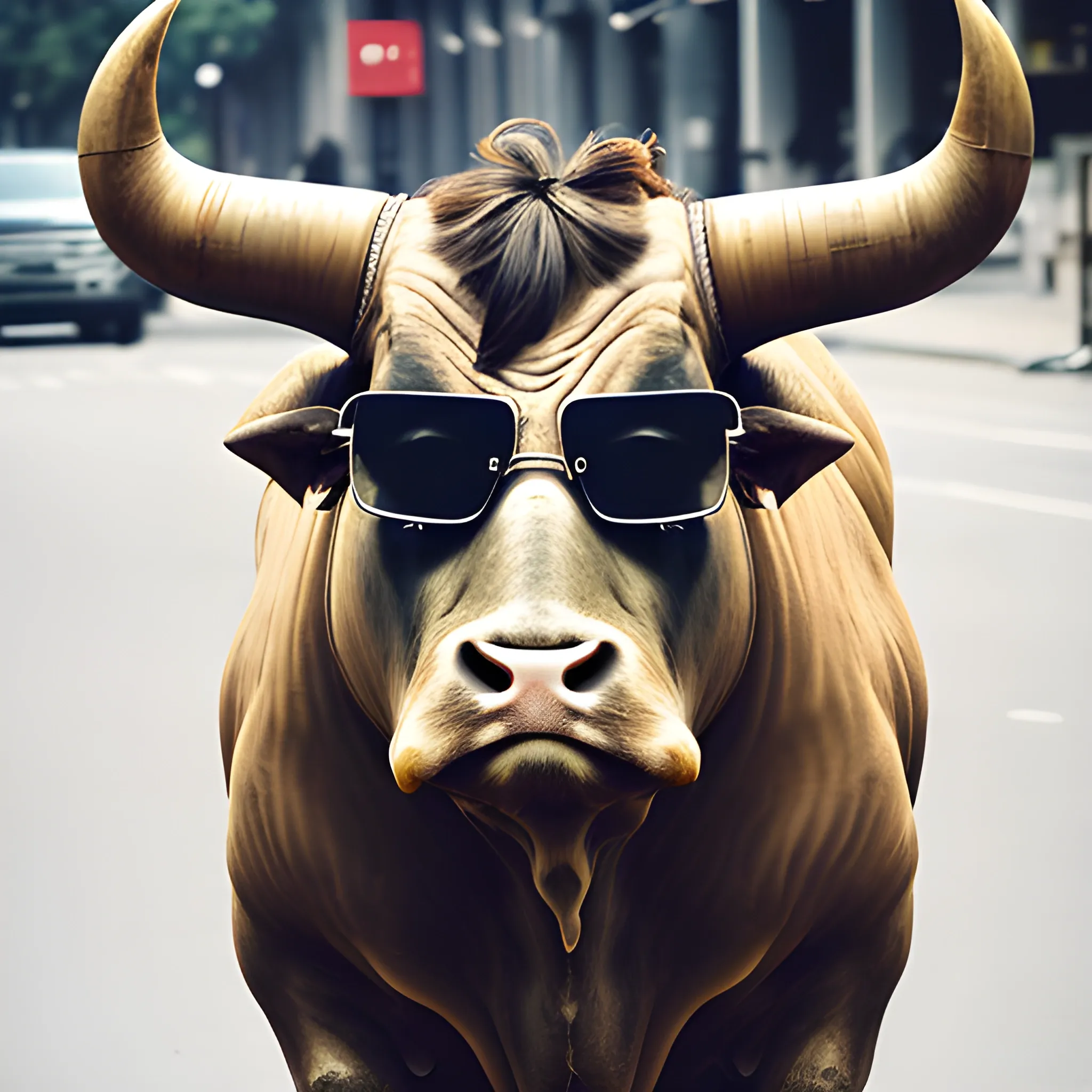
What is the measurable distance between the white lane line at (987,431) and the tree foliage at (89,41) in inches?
1176

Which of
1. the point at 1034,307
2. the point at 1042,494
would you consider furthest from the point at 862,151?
the point at 1042,494

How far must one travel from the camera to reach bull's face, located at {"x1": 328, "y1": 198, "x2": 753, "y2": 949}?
101 inches

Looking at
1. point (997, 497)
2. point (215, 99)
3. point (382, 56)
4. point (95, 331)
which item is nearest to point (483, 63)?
point (382, 56)

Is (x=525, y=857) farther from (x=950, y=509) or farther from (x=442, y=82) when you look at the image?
(x=442, y=82)

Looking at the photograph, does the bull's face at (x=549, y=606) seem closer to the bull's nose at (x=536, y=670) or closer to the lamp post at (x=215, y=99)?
the bull's nose at (x=536, y=670)

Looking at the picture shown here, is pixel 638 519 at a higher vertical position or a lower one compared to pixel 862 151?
higher

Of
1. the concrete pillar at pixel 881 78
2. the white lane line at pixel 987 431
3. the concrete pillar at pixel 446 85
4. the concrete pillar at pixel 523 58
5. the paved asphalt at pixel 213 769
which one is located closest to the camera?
the paved asphalt at pixel 213 769

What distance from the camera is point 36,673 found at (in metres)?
8.78

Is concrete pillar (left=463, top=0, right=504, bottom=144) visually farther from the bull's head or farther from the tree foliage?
the bull's head

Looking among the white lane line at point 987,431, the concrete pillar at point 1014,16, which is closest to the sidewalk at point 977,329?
the white lane line at point 987,431

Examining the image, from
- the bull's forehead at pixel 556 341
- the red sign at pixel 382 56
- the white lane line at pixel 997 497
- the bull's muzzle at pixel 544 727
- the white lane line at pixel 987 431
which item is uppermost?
the bull's forehead at pixel 556 341

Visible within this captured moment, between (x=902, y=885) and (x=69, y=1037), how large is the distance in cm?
251

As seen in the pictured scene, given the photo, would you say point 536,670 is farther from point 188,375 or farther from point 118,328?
point 118,328

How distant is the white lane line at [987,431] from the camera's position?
1460 cm
